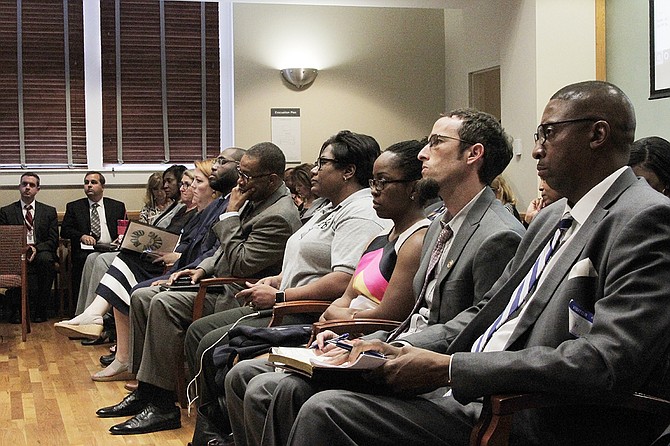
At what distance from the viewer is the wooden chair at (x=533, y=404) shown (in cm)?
188

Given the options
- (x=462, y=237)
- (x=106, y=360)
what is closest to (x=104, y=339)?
(x=106, y=360)

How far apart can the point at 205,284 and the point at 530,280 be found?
2.40 meters

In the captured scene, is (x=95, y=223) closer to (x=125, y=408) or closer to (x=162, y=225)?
(x=162, y=225)

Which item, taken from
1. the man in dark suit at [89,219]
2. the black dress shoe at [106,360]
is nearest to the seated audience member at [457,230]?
the black dress shoe at [106,360]

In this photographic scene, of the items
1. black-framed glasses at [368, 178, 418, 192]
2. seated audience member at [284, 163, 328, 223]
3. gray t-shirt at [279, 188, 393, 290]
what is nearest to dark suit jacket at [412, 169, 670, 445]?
black-framed glasses at [368, 178, 418, 192]

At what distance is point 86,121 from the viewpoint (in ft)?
28.1

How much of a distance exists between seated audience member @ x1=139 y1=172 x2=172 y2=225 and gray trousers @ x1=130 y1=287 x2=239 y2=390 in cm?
308

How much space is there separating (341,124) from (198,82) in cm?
142

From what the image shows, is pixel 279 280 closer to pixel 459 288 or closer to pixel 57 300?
pixel 459 288

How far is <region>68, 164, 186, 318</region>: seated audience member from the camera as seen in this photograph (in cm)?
588

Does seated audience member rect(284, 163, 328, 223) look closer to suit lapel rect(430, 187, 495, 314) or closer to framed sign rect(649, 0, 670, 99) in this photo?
framed sign rect(649, 0, 670, 99)

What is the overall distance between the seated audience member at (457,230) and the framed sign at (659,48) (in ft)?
11.4

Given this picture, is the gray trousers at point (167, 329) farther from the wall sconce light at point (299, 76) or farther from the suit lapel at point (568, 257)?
the wall sconce light at point (299, 76)

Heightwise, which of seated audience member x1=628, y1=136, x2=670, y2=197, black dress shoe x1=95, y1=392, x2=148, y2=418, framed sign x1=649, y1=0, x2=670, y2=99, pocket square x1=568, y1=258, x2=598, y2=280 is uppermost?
framed sign x1=649, y1=0, x2=670, y2=99
